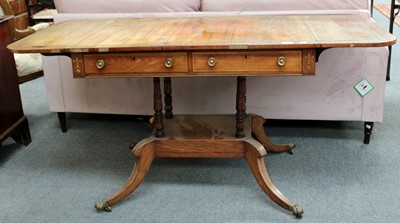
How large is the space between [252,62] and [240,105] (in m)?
0.31

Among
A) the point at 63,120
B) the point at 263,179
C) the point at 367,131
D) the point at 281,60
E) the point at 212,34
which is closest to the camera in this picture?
the point at 281,60

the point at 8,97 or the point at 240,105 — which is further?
the point at 8,97

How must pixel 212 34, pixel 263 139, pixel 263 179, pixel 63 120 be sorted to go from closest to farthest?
pixel 212 34 → pixel 263 179 → pixel 263 139 → pixel 63 120

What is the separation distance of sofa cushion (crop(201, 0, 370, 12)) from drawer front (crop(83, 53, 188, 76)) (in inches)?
28.8

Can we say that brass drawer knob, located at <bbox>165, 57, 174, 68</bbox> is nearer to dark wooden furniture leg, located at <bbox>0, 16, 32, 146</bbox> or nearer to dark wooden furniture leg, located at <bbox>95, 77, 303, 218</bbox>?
dark wooden furniture leg, located at <bbox>95, 77, 303, 218</bbox>

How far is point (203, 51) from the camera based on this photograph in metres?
1.67

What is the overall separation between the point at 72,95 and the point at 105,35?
0.84 meters

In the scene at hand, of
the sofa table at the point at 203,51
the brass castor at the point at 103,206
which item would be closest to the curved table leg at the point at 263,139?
the sofa table at the point at 203,51

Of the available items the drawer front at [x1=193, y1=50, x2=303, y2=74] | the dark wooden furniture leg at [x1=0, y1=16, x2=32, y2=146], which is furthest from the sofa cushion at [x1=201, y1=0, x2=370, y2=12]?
the dark wooden furniture leg at [x1=0, y1=16, x2=32, y2=146]

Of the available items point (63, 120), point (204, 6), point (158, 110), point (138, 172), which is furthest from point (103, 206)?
point (204, 6)

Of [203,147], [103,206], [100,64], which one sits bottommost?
[103,206]

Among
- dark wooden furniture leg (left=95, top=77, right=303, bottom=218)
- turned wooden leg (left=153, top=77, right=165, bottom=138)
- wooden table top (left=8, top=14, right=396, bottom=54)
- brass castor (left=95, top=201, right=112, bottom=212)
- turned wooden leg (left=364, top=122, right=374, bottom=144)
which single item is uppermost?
wooden table top (left=8, top=14, right=396, bottom=54)

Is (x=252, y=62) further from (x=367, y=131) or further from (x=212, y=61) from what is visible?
(x=367, y=131)

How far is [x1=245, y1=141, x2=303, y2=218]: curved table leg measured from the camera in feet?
6.08
